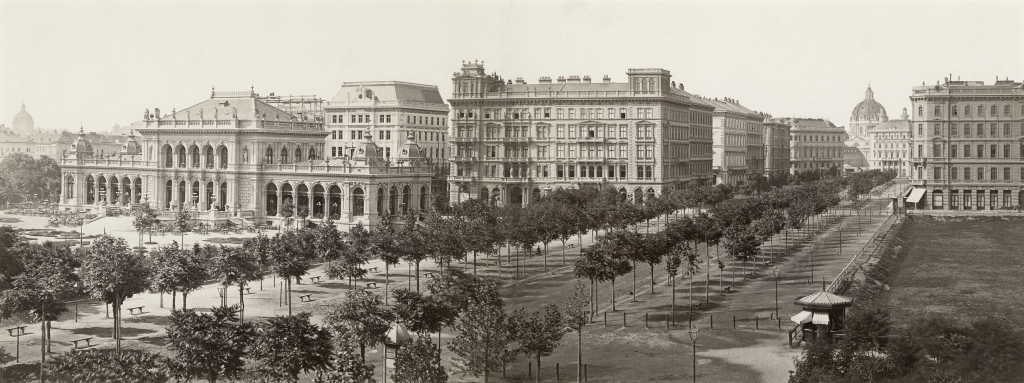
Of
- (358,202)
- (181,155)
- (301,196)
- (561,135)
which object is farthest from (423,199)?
(181,155)

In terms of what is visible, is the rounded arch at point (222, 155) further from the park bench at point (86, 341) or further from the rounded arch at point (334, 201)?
the park bench at point (86, 341)

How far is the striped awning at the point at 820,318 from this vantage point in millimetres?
41688

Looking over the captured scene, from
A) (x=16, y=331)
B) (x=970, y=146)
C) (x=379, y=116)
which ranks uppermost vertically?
(x=379, y=116)

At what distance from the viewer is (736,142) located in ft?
538

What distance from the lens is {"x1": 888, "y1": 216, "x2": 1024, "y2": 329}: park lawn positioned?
174 ft

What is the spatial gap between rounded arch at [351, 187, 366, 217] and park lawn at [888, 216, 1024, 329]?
5337 cm

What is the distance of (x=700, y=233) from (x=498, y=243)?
46.9ft

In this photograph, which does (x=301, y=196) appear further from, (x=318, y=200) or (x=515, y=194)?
(x=515, y=194)

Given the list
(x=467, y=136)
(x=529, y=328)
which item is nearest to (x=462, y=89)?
(x=467, y=136)

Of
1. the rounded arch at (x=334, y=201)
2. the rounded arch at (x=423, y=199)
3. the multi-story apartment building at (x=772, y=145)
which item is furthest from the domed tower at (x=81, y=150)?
the multi-story apartment building at (x=772, y=145)

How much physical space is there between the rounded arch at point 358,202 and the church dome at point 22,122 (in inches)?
3557

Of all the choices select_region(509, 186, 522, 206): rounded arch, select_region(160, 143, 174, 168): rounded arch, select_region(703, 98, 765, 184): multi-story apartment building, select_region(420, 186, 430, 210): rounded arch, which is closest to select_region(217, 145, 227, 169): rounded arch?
select_region(160, 143, 174, 168): rounded arch

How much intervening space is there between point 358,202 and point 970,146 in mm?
72942

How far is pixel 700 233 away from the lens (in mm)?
67062
